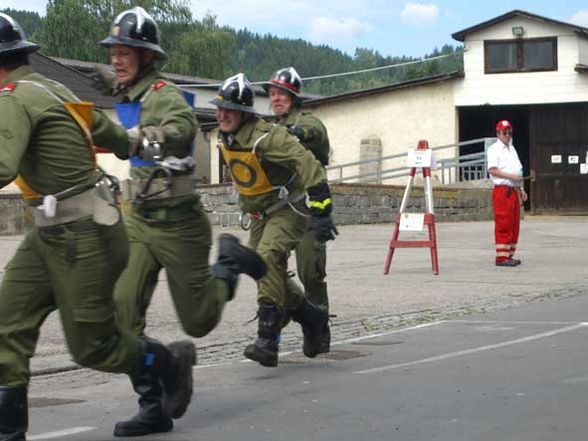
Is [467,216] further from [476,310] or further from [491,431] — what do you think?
[491,431]

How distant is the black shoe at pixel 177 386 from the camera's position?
679 cm

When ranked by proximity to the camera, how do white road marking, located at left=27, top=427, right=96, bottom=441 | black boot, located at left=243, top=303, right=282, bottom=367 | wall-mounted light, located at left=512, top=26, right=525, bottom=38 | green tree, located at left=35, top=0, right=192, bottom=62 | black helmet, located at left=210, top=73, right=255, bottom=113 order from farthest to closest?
green tree, located at left=35, top=0, right=192, bottom=62 → wall-mounted light, located at left=512, top=26, right=525, bottom=38 → black boot, located at left=243, top=303, right=282, bottom=367 → black helmet, located at left=210, top=73, right=255, bottom=113 → white road marking, located at left=27, top=427, right=96, bottom=441

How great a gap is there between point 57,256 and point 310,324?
3.59m

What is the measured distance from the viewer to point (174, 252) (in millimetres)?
6898

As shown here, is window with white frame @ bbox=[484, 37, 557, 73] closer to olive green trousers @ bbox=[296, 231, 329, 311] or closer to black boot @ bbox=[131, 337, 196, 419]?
olive green trousers @ bbox=[296, 231, 329, 311]

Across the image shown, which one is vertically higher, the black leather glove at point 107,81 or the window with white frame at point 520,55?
the window with white frame at point 520,55


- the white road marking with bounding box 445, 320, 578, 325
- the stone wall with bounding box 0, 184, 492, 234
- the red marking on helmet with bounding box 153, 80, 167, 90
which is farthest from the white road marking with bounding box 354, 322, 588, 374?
the stone wall with bounding box 0, 184, 492, 234

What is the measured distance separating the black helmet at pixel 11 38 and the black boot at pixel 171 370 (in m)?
1.51

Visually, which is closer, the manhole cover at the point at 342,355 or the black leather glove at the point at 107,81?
the black leather glove at the point at 107,81

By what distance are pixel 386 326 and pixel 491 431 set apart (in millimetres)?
5125

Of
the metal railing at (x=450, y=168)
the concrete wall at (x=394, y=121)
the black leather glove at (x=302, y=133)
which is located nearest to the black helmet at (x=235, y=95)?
the black leather glove at (x=302, y=133)

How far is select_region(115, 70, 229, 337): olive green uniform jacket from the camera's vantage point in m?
6.88

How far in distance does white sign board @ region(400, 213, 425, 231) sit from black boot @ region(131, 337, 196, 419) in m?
Result: 10.1

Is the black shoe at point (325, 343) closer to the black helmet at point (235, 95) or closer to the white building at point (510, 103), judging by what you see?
the black helmet at point (235, 95)
